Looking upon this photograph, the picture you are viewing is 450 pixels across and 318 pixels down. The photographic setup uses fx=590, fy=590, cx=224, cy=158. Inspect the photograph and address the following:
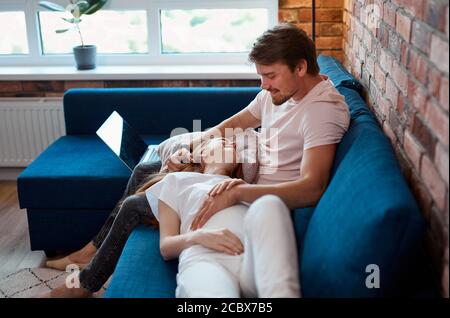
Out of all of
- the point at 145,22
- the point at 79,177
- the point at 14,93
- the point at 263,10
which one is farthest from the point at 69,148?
the point at 263,10

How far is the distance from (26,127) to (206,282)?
2.60 m

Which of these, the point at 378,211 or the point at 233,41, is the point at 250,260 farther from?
the point at 233,41

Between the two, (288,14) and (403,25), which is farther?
(288,14)

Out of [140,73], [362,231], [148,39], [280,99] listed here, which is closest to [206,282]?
[362,231]

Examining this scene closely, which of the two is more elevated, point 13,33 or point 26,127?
point 13,33

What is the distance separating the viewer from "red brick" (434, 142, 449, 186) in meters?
1.28

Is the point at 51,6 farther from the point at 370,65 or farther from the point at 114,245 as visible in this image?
the point at 370,65

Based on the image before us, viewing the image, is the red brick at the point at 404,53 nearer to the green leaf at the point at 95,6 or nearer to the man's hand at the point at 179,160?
the man's hand at the point at 179,160

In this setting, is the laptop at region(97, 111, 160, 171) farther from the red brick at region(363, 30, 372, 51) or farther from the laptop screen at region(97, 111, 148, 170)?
the red brick at region(363, 30, 372, 51)

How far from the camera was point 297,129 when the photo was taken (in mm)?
2088

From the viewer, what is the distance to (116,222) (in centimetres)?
221

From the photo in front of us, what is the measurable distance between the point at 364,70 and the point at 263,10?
141 centimetres

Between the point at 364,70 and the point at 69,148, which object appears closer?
the point at 364,70

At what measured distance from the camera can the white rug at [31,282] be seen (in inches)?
98.7
